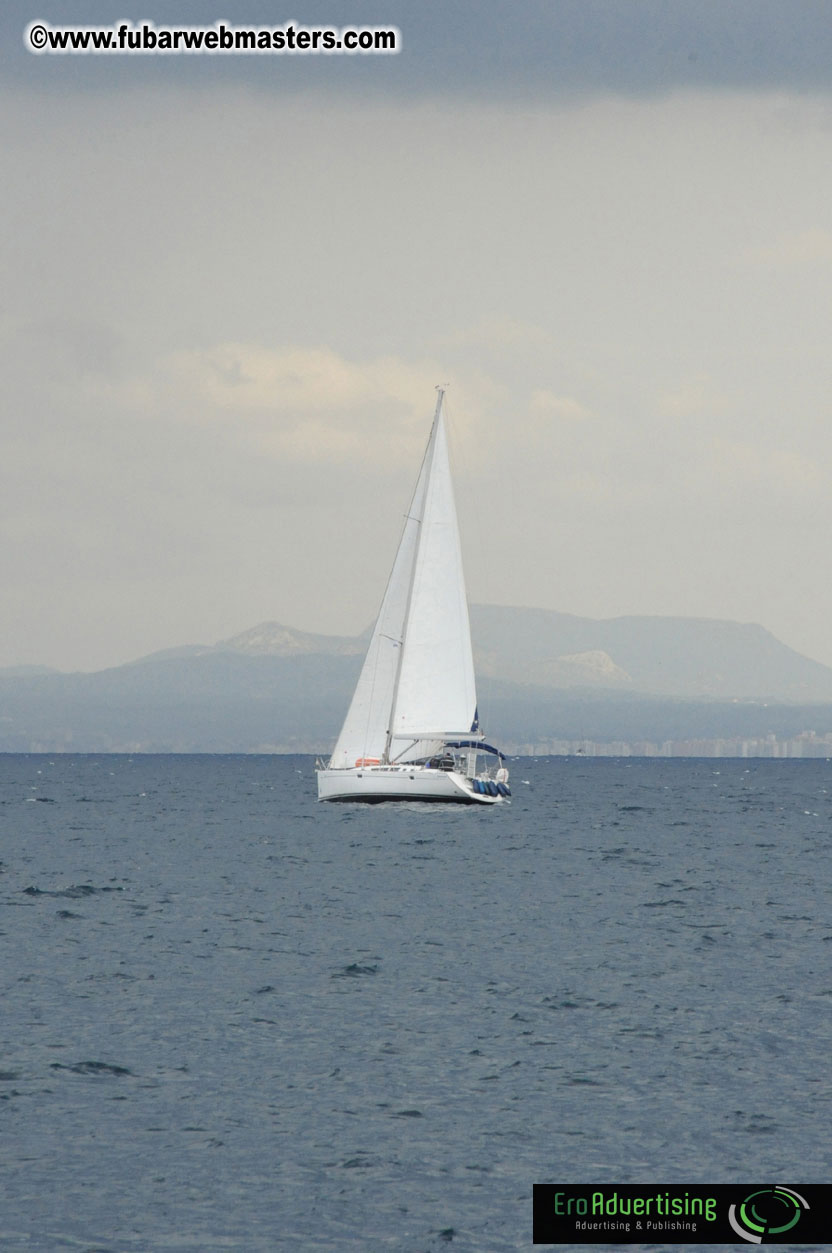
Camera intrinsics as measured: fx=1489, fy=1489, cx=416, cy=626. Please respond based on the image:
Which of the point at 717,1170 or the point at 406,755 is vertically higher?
the point at 406,755

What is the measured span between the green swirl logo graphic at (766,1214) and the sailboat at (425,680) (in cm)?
6460

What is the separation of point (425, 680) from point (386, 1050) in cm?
5916

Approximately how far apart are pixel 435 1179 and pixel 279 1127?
3.17m

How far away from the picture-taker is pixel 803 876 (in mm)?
63500

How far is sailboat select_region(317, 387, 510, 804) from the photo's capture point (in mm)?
85812

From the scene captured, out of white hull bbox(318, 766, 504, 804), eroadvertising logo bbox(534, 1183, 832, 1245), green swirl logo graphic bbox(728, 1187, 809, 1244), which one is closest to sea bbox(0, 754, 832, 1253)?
eroadvertising logo bbox(534, 1183, 832, 1245)

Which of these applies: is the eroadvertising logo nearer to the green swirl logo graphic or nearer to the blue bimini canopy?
the green swirl logo graphic

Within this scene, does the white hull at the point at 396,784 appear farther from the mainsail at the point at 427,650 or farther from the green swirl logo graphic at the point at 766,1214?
the green swirl logo graphic at the point at 766,1214

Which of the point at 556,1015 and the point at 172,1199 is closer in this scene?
the point at 172,1199

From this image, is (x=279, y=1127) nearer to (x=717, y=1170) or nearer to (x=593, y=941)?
(x=717, y=1170)

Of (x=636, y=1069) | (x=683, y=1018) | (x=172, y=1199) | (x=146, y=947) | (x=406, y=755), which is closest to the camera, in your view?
(x=172, y=1199)

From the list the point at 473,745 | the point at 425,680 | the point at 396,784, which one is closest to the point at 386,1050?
the point at 396,784

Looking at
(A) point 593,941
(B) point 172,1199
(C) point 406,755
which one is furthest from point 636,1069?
(C) point 406,755

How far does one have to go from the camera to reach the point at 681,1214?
19.0 metres
